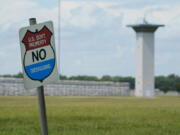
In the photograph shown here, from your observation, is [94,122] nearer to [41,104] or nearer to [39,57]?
[39,57]

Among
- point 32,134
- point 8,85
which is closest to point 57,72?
point 32,134

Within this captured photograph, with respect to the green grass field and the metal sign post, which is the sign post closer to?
the metal sign post

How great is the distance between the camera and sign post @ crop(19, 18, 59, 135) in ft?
28.5

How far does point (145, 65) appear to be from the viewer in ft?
528

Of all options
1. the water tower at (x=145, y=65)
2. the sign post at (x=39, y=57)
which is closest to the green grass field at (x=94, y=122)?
the sign post at (x=39, y=57)

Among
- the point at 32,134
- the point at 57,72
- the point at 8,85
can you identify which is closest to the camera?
the point at 57,72

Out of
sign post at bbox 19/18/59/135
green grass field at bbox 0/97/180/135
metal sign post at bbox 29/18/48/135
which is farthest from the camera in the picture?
green grass field at bbox 0/97/180/135

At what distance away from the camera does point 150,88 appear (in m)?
162

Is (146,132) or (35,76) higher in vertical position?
(35,76)

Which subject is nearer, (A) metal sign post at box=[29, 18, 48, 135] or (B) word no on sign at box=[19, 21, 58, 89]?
(A) metal sign post at box=[29, 18, 48, 135]

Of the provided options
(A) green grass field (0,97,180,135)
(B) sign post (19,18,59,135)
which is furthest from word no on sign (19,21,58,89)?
(A) green grass field (0,97,180,135)

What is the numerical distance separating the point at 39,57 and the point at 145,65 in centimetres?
15277

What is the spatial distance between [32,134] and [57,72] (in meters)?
14.3

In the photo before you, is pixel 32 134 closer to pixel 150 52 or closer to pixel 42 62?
pixel 42 62
